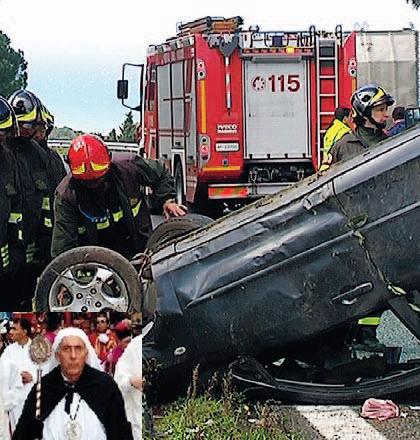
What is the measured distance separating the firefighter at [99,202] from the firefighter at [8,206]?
0.89 ft

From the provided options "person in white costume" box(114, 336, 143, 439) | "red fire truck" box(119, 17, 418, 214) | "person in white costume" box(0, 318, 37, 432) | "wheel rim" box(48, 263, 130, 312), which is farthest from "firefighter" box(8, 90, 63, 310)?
"red fire truck" box(119, 17, 418, 214)

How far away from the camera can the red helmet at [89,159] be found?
6.89 meters

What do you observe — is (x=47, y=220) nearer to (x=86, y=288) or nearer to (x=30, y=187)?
(x=30, y=187)

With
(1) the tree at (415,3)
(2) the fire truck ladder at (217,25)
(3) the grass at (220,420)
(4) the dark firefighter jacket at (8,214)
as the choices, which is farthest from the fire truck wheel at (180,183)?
(3) the grass at (220,420)

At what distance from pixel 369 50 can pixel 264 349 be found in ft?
49.9

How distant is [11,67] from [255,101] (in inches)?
2023

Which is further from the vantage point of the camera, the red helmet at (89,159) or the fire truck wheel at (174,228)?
the fire truck wheel at (174,228)

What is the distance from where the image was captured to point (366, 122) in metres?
8.39

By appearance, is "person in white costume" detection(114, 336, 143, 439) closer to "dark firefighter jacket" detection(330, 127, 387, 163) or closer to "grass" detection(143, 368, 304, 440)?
"grass" detection(143, 368, 304, 440)

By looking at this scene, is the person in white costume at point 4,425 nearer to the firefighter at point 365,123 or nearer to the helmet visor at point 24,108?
the helmet visor at point 24,108

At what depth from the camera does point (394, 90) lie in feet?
69.1

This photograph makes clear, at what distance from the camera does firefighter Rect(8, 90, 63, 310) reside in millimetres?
7438

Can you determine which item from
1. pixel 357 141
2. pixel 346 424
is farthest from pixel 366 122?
pixel 346 424

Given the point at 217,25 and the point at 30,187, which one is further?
the point at 217,25
